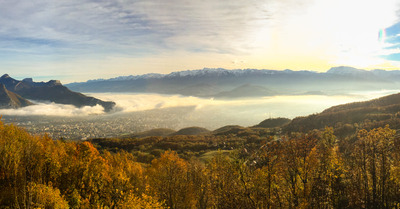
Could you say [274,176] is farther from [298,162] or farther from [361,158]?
[361,158]

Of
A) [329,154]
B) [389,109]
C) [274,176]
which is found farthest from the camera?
[389,109]

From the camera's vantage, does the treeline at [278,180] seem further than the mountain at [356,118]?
No

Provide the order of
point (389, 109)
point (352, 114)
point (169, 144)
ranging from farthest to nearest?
point (169, 144)
point (352, 114)
point (389, 109)

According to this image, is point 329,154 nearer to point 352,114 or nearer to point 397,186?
point 397,186

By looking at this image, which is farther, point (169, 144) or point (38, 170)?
point (169, 144)

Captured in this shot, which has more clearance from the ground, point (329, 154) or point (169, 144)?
point (329, 154)

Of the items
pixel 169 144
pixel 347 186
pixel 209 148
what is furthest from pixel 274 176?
pixel 169 144

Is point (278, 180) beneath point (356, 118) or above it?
beneath

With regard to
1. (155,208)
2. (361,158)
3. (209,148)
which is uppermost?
(361,158)

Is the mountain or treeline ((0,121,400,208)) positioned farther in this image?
the mountain

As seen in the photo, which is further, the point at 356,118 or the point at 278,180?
the point at 356,118
